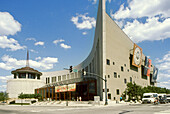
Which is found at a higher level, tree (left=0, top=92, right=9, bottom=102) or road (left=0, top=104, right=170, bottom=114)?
road (left=0, top=104, right=170, bottom=114)

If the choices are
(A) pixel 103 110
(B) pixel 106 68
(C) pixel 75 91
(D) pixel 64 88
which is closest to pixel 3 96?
(D) pixel 64 88

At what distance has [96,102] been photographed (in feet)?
124

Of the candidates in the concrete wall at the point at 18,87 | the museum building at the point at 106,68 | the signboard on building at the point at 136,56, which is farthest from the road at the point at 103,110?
the concrete wall at the point at 18,87

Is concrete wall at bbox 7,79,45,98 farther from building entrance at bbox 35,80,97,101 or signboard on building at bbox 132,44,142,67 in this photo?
signboard on building at bbox 132,44,142,67

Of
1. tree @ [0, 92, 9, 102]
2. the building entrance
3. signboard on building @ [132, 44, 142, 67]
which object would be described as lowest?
tree @ [0, 92, 9, 102]

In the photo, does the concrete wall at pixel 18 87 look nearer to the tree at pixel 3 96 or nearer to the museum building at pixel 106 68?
the tree at pixel 3 96

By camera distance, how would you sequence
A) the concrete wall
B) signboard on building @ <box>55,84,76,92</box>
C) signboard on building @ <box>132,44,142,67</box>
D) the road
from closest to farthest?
the road, signboard on building @ <box>55,84,76,92</box>, signboard on building @ <box>132,44,142,67</box>, the concrete wall

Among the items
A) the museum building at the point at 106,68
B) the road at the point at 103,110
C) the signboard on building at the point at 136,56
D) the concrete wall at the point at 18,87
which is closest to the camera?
the road at the point at 103,110

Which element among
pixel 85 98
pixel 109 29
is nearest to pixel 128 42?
pixel 109 29

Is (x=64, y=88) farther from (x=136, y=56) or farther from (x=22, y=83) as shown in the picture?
(x=22, y=83)

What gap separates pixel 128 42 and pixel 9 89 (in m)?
58.6

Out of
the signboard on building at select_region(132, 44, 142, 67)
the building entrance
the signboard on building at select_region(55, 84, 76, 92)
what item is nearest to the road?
the building entrance

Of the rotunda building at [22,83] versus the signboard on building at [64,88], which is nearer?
the signboard on building at [64,88]

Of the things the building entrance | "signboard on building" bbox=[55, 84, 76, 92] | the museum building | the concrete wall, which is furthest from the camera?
the concrete wall
